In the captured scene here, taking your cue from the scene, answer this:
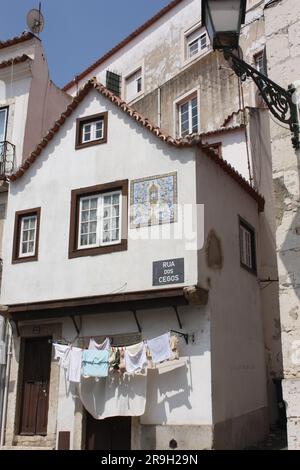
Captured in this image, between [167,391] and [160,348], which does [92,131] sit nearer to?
[160,348]

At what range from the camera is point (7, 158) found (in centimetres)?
1583

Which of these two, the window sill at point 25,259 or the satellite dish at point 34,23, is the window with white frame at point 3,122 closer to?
the satellite dish at point 34,23

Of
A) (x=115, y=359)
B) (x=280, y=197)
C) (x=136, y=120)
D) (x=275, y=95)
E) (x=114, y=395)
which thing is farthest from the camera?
(x=136, y=120)

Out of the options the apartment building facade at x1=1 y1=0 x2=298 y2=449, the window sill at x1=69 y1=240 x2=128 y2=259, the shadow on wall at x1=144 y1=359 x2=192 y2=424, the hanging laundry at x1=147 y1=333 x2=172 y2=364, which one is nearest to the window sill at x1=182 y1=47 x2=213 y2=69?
the apartment building facade at x1=1 y1=0 x2=298 y2=449

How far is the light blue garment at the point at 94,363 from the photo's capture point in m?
11.3

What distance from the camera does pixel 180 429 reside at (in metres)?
10.6

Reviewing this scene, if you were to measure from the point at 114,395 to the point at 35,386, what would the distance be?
2520 mm

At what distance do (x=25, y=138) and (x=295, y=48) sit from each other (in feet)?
37.0

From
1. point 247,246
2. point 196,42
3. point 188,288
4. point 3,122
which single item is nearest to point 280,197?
point 188,288

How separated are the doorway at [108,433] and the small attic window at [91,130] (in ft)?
21.0

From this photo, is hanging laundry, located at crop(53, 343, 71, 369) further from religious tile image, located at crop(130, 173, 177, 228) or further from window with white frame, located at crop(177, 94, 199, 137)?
window with white frame, located at crop(177, 94, 199, 137)

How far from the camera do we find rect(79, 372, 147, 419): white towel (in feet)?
36.4

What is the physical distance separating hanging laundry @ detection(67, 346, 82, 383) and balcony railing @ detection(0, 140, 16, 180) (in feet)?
19.5

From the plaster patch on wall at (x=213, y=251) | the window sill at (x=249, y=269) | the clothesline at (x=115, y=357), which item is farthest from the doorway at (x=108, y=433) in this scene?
the window sill at (x=249, y=269)
